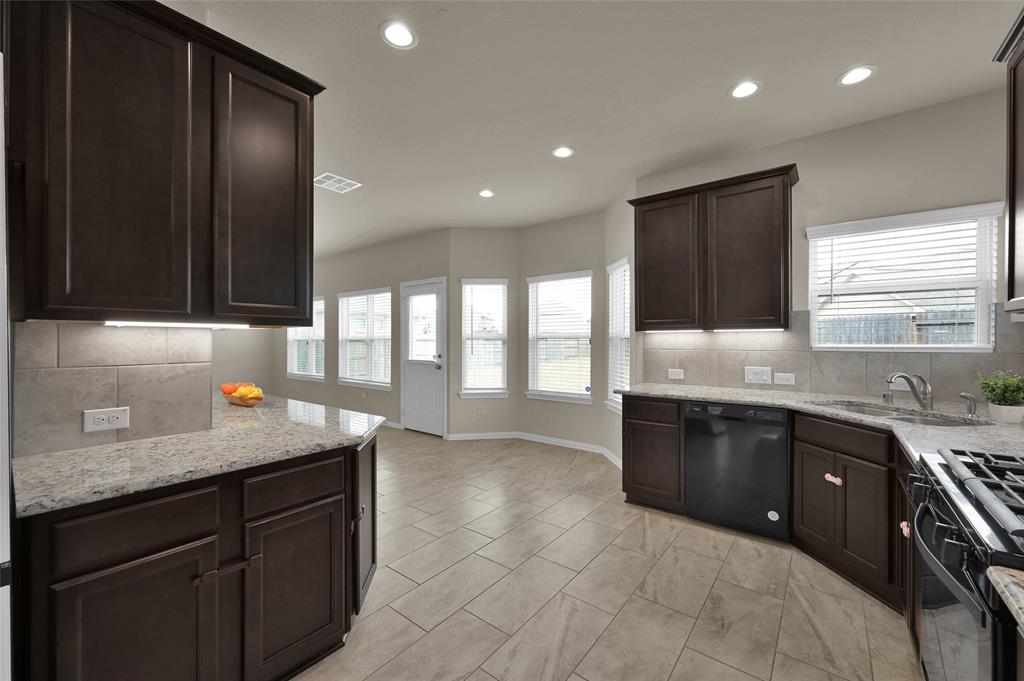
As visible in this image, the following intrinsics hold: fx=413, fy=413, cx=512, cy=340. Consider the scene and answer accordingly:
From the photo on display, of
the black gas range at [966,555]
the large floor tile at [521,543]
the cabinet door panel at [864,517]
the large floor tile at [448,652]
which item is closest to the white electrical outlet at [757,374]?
the cabinet door panel at [864,517]

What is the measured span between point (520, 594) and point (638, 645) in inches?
25.2

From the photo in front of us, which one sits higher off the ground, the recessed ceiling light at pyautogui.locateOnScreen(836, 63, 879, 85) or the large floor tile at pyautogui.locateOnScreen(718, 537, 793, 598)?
the recessed ceiling light at pyautogui.locateOnScreen(836, 63, 879, 85)

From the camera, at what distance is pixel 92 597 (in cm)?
119

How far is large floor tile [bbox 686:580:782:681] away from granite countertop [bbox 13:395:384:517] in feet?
5.99

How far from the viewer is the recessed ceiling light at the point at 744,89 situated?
2.49m

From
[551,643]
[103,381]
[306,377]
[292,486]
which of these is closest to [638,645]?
[551,643]

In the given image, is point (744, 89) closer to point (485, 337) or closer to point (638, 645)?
point (638, 645)

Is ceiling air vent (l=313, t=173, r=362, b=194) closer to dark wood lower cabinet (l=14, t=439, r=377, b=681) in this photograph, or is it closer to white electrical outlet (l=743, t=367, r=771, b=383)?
dark wood lower cabinet (l=14, t=439, r=377, b=681)

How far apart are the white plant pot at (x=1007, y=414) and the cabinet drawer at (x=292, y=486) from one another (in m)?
3.26

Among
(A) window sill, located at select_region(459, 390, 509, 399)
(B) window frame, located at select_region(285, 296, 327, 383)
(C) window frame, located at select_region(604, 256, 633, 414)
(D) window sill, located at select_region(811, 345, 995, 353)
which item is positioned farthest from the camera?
(B) window frame, located at select_region(285, 296, 327, 383)

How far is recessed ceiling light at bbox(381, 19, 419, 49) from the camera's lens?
2023 mm

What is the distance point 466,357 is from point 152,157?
4.30m

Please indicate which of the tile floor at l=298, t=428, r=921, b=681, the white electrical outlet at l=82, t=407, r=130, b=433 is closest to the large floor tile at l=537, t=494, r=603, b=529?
the tile floor at l=298, t=428, r=921, b=681

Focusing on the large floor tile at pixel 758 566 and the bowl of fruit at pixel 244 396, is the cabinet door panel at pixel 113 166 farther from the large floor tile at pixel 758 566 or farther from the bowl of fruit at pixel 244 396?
the large floor tile at pixel 758 566
